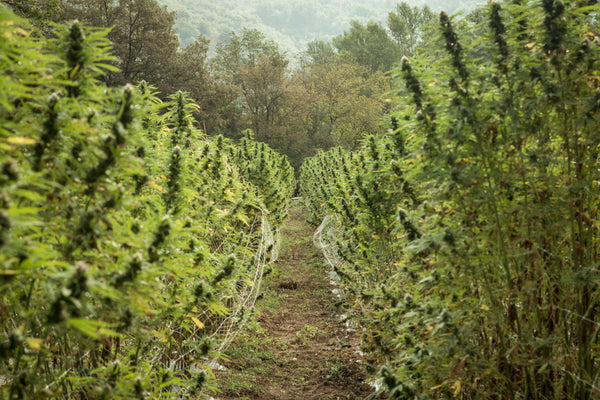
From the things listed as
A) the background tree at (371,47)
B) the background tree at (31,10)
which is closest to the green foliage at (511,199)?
the background tree at (31,10)

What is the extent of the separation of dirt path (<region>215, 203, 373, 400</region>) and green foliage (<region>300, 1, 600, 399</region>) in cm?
169

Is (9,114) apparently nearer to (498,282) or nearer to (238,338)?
(498,282)

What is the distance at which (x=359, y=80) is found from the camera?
80.1 feet

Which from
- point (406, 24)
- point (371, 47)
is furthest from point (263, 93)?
point (406, 24)

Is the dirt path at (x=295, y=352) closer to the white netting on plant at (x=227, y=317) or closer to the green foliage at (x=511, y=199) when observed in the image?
the white netting on plant at (x=227, y=317)

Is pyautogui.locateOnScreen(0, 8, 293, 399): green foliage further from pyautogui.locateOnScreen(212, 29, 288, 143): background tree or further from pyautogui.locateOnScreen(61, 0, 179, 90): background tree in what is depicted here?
pyautogui.locateOnScreen(212, 29, 288, 143): background tree

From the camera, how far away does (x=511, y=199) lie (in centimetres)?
207

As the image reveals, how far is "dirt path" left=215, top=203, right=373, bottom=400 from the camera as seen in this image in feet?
11.5

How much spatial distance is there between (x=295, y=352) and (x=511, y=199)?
319 centimetres

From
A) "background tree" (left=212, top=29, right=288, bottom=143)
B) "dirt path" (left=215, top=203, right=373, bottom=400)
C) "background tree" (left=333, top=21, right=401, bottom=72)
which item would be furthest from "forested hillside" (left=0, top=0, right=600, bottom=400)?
"background tree" (left=333, top=21, right=401, bottom=72)

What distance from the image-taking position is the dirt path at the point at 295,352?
3.51 metres

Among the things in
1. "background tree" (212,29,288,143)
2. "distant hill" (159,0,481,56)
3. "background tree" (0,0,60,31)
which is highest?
"distant hill" (159,0,481,56)

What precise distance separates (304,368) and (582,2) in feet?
12.4

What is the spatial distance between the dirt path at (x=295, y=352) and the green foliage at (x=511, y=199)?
1694 mm
